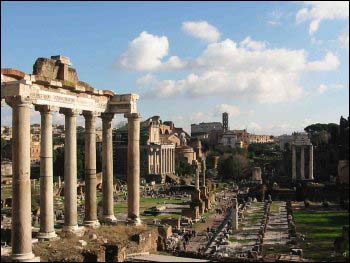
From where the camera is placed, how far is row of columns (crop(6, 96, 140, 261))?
1286 centimetres

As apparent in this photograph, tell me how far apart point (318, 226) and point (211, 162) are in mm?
76866

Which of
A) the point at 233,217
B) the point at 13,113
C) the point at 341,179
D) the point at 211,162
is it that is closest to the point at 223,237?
the point at 233,217

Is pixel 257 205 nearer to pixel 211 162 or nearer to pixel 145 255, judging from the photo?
pixel 145 255

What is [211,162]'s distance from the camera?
366 ft

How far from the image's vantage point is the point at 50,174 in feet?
50.9

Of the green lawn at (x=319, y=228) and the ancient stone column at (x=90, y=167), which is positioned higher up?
the ancient stone column at (x=90, y=167)

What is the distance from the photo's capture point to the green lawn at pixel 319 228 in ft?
82.5

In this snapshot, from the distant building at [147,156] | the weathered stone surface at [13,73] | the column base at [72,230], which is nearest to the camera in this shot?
the weathered stone surface at [13,73]

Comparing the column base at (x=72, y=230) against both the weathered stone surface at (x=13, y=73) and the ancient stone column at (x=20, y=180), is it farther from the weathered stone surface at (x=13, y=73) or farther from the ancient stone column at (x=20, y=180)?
the weathered stone surface at (x=13, y=73)

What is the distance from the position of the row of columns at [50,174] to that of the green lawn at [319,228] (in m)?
9.77

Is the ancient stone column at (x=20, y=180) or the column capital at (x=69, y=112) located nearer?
the ancient stone column at (x=20, y=180)

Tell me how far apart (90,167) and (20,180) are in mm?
5287

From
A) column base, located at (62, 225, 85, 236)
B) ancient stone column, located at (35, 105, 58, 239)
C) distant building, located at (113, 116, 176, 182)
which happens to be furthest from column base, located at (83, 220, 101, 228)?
distant building, located at (113, 116, 176, 182)

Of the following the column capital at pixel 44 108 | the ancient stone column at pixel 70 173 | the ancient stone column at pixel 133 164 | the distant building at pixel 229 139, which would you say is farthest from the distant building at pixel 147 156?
the column capital at pixel 44 108
